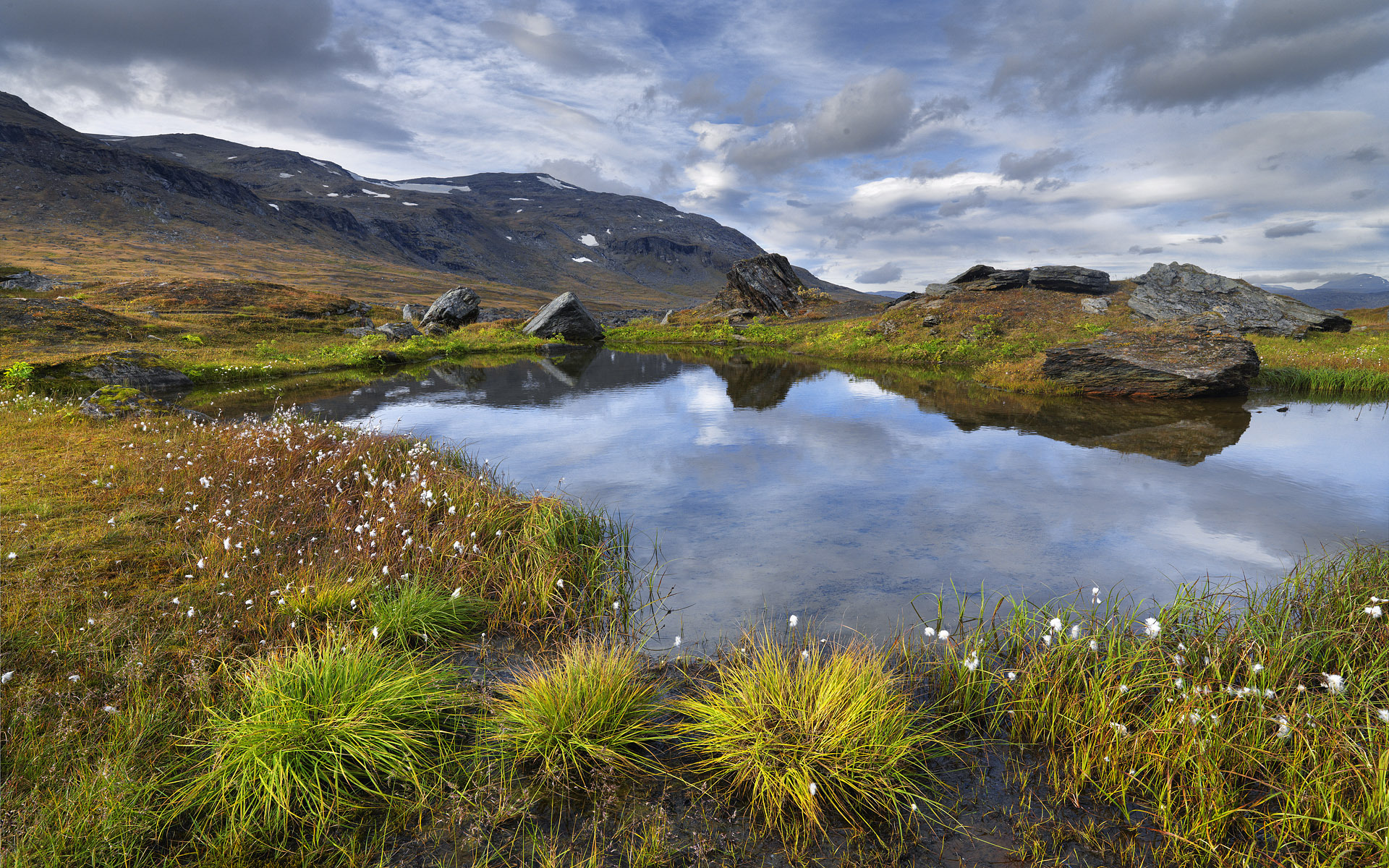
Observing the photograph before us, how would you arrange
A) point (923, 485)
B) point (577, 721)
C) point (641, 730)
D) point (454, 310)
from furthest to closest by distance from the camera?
point (454, 310) < point (923, 485) < point (641, 730) < point (577, 721)

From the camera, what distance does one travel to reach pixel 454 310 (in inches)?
1937

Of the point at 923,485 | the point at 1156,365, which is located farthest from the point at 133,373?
the point at 1156,365

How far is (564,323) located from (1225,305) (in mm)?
41136

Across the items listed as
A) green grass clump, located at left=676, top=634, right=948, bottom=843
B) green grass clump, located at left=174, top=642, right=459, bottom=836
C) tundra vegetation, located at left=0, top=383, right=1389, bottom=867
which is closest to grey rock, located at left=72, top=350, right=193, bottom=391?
tundra vegetation, located at left=0, top=383, right=1389, bottom=867

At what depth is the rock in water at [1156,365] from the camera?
59.0ft

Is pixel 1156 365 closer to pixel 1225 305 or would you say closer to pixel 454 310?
pixel 1225 305

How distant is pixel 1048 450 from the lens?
12.9 meters

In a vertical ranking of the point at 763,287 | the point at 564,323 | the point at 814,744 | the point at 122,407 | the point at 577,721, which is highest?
the point at 763,287

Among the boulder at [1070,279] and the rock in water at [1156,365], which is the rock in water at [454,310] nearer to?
the boulder at [1070,279]

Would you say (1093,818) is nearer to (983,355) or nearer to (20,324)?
(983,355)

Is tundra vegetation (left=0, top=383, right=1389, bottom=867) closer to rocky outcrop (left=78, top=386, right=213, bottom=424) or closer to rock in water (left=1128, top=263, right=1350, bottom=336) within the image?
rocky outcrop (left=78, top=386, right=213, bottom=424)

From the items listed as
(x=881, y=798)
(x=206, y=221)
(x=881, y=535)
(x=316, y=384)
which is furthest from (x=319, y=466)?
(x=206, y=221)

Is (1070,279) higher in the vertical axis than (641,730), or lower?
higher

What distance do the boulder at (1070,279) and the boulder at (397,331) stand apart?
132 feet
